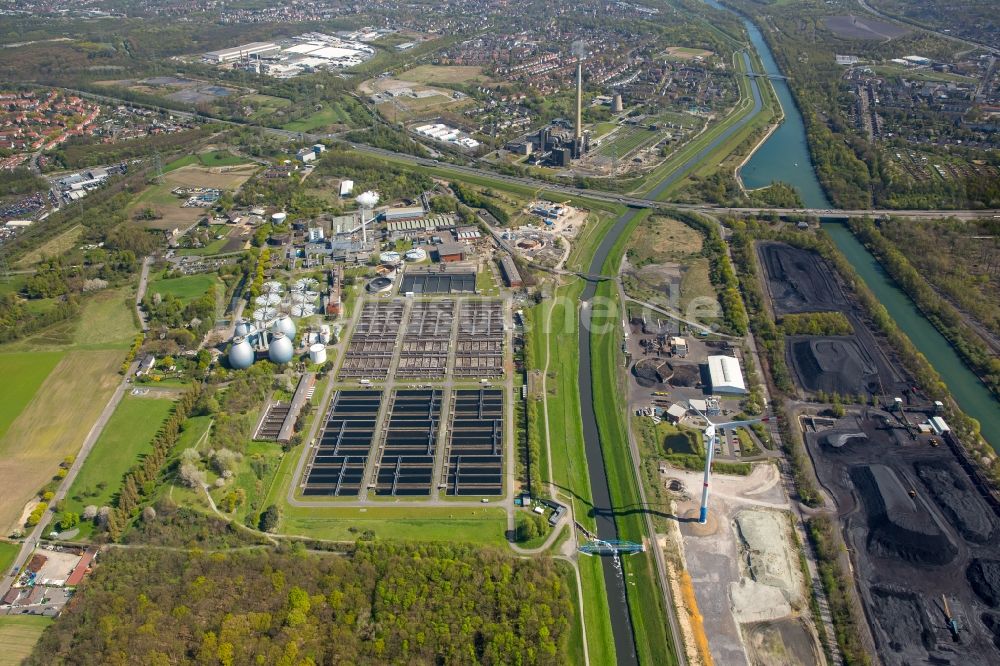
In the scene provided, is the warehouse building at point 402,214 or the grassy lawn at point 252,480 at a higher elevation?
the warehouse building at point 402,214

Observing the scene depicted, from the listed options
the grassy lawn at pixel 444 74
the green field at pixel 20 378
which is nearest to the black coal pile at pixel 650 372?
the green field at pixel 20 378

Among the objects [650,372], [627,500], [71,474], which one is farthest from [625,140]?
[71,474]

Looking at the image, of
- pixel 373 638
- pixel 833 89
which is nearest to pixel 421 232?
pixel 373 638

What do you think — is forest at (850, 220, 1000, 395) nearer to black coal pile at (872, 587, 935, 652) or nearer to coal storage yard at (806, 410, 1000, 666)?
coal storage yard at (806, 410, 1000, 666)

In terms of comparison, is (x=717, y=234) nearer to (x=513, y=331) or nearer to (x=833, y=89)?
(x=513, y=331)

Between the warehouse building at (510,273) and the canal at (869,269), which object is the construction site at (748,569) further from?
the warehouse building at (510,273)

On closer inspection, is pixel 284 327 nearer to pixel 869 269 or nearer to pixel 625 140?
pixel 869 269

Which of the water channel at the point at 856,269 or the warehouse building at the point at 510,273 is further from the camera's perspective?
the warehouse building at the point at 510,273
